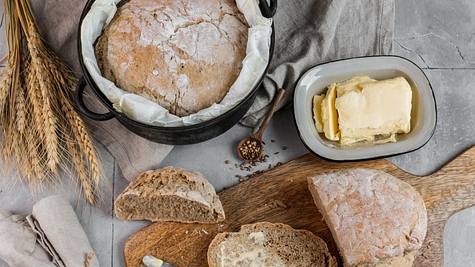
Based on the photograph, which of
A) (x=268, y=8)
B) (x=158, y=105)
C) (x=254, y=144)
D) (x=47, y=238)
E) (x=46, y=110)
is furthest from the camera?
(x=254, y=144)

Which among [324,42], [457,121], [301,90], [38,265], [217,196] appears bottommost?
[38,265]

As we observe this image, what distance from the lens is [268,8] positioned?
121 inches

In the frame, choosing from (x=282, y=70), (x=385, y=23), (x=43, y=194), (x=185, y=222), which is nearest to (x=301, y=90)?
(x=282, y=70)

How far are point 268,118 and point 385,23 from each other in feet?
2.53

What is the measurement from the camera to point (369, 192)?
10.4ft

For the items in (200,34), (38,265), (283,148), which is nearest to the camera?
(200,34)

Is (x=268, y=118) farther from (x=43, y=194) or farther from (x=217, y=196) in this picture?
(x=43, y=194)

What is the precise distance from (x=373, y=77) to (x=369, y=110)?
260 millimetres

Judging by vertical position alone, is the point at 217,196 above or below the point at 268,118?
below

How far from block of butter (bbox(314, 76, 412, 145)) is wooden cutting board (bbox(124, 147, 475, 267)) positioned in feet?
0.67

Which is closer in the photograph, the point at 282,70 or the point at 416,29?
the point at 282,70

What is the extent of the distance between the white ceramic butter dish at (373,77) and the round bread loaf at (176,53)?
0.50 meters

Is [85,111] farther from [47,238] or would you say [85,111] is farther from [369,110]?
[369,110]

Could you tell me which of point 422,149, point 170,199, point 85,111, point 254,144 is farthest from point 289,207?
point 85,111
